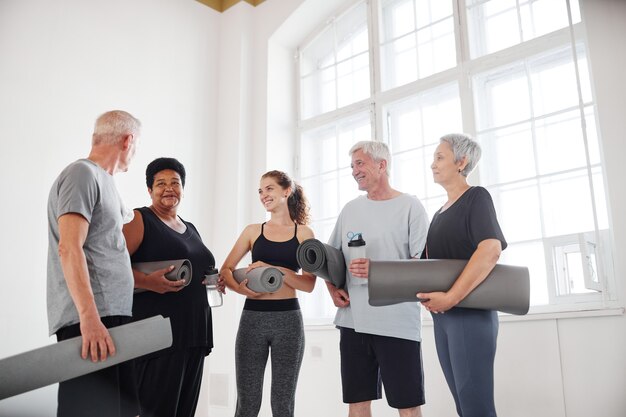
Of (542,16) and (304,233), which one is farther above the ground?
(542,16)

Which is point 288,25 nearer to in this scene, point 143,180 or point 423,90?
point 423,90

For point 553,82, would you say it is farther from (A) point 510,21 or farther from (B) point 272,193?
(B) point 272,193

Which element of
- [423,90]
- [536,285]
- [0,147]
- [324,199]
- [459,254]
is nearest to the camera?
[459,254]

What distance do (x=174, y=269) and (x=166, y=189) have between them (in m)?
0.37

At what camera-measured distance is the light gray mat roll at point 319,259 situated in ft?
6.63

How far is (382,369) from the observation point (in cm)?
202

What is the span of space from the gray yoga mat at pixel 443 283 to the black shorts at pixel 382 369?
0.29m

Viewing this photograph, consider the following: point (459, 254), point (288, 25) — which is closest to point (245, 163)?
point (288, 25)

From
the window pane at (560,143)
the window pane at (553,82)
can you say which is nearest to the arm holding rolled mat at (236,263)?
the window pane at (560,143)

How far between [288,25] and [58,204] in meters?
3.16

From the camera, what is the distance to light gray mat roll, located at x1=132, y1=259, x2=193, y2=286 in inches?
75.5

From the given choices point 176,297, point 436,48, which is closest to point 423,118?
point 436,48

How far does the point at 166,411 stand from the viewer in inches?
72.9

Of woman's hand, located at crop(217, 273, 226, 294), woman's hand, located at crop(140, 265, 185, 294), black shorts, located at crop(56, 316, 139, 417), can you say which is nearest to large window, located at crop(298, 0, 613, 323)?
woman's hand, located at crop(217, 273, 226, 294)
